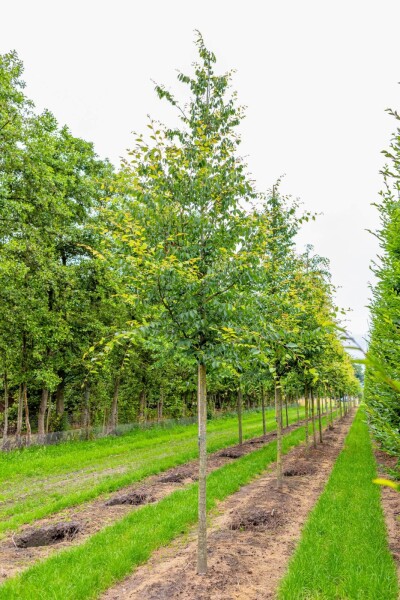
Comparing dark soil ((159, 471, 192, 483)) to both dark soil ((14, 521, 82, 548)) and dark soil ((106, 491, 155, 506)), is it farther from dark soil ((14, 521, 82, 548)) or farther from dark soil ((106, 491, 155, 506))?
dark soil ((14, 521, 82, 548))

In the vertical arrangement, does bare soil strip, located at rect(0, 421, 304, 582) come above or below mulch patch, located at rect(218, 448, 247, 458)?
above

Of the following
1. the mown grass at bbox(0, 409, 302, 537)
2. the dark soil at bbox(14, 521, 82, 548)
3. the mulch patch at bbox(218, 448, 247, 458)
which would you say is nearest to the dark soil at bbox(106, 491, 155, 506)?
the mown grass at bbox(0, 409, 302, 537)

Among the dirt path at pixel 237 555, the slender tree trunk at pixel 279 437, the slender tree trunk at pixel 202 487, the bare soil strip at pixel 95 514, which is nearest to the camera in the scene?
the dirt path at pixel 237 555

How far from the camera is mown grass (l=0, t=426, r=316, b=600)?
5.36 m

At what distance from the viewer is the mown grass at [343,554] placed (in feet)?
16.8

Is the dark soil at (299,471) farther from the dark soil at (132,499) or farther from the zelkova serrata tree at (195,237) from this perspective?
the zelkova serrata tree at (195,237)

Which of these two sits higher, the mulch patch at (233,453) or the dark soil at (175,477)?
the dark soil at (175,477)

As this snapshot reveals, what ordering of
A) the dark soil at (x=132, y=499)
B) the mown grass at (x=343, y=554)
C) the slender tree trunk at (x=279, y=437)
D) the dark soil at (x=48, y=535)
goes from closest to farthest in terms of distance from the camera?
the mown grass at (x=343, y=554), the dark soil at (x=48, y=535), the dark soil at (x=132, y=499), the slender tree trunk at (x=279, y=437)

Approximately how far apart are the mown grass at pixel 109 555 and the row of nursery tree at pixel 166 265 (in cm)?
234

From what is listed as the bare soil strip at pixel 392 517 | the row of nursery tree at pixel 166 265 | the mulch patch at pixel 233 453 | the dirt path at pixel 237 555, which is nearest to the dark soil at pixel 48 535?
the dirt path at pixel 237 555

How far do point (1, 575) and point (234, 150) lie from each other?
7636 mm

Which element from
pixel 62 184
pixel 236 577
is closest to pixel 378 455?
pixel 236 577

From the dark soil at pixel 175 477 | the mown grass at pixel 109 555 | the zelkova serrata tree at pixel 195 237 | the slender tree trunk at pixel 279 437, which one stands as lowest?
the dark soil at pixel 175 477

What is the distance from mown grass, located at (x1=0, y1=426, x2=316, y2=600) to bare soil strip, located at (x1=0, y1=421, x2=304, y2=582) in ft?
1.48
